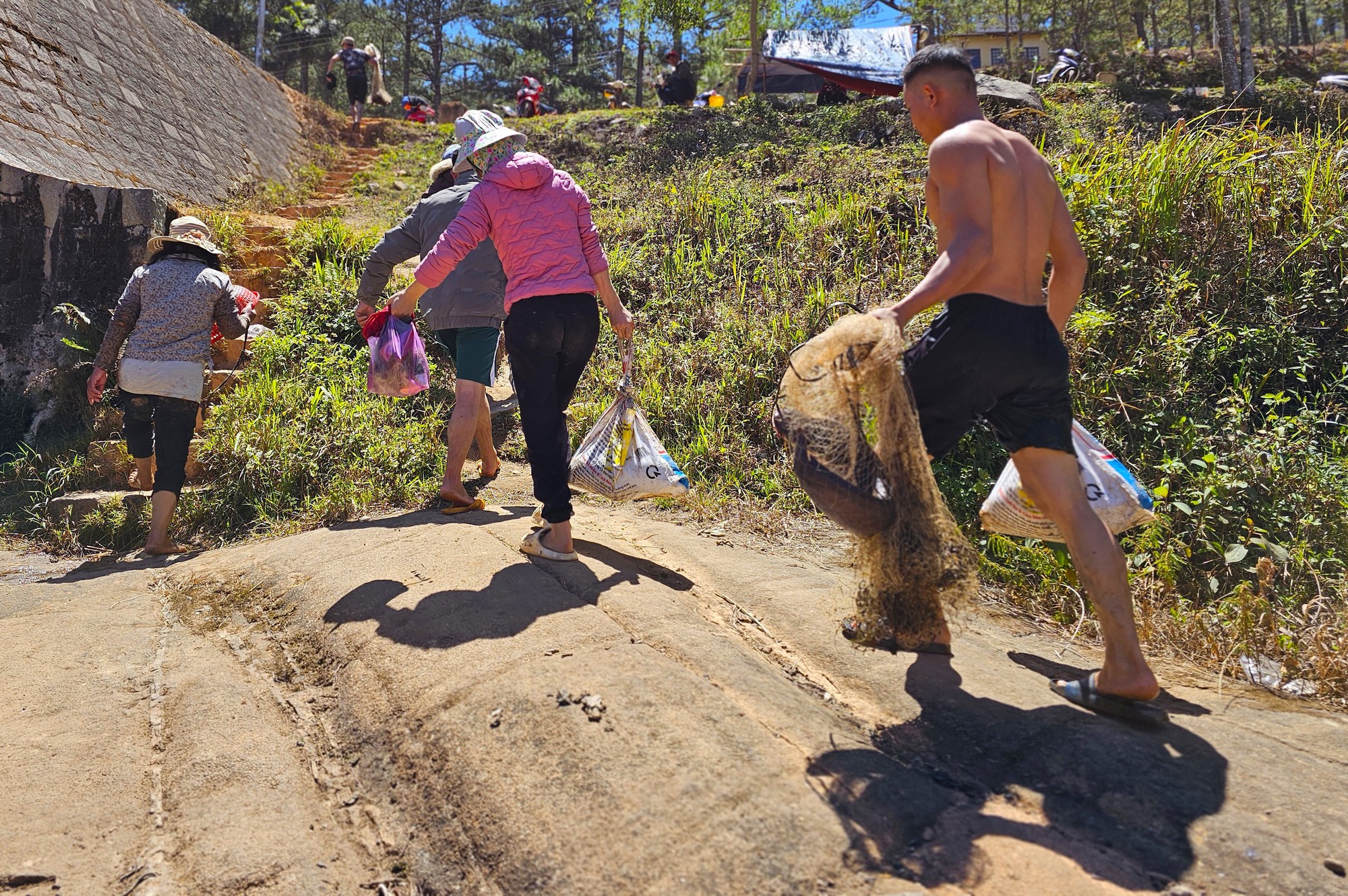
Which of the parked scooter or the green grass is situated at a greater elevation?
the parked scooter

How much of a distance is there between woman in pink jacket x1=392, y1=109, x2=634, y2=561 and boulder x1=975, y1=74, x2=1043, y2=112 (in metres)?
8.19

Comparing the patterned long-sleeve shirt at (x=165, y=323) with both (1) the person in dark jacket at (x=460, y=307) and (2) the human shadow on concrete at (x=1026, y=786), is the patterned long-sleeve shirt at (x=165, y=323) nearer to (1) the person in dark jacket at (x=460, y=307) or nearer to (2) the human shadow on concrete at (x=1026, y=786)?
(1) the person in dark jacket at (x=460, y=307)

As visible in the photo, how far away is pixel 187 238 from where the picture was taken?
4.65 meters

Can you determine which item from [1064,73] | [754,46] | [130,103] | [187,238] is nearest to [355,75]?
[130,103]

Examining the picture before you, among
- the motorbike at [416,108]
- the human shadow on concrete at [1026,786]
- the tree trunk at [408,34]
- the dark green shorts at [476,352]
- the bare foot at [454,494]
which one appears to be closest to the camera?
the human shadow on concrete at [1026,786]

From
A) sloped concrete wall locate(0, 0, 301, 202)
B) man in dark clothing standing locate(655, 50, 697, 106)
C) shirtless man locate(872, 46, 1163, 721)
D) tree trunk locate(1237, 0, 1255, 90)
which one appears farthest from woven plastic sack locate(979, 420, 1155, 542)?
man in dark clothing standing locate(655, 50, 697, 106)

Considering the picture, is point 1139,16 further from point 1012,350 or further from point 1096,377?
point 1012,350

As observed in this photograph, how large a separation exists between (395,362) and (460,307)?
1.68 ft

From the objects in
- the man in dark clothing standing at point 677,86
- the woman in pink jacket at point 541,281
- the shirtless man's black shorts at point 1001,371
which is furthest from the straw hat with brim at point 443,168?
the man in dark clothing standing at point 677,86

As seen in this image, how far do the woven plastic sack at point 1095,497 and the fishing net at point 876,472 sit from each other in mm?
574

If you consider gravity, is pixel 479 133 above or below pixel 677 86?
below

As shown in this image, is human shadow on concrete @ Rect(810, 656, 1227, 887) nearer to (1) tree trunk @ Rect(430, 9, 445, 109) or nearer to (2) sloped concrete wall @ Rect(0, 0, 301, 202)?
(2) sloped concrete wall @ Rect(0, 0, 301, 202)

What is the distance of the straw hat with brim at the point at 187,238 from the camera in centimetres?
464

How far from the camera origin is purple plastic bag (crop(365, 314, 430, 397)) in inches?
168
